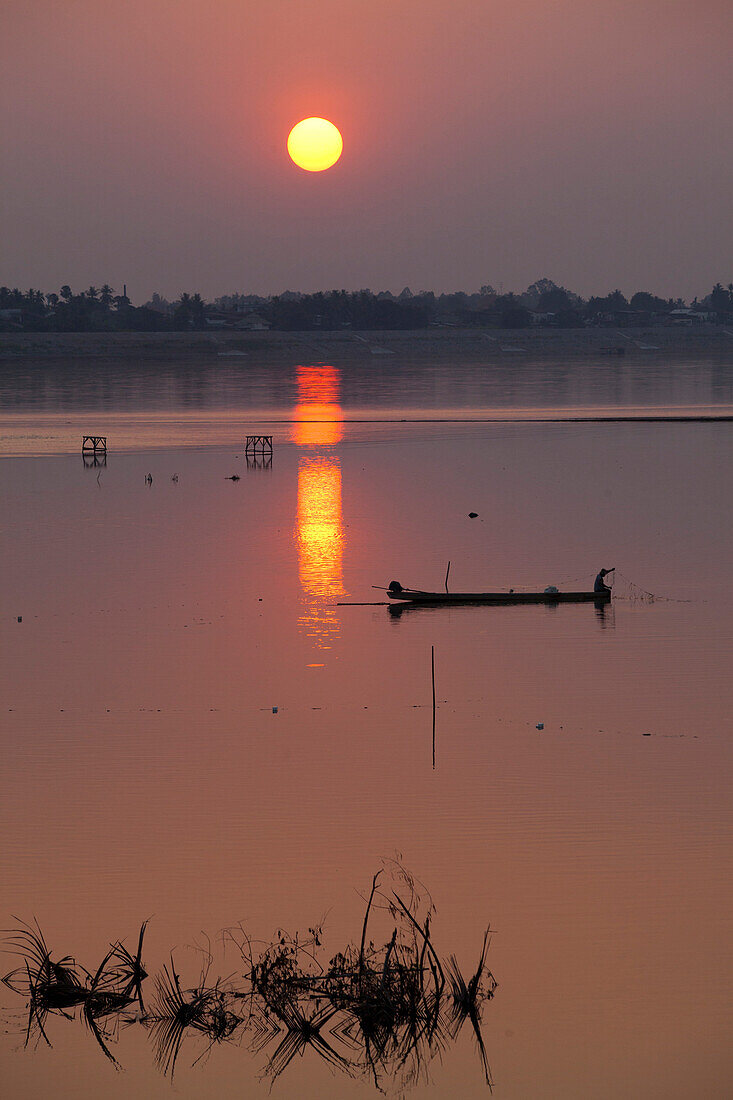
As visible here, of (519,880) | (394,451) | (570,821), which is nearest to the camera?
(519,880)

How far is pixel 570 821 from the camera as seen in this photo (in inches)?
798

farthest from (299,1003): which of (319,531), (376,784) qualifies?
(319,531)

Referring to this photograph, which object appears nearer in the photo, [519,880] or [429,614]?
[519,880]

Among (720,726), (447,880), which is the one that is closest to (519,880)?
(447,880)

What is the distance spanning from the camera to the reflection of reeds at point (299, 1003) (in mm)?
13766

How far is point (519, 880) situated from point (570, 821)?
272 centimetres

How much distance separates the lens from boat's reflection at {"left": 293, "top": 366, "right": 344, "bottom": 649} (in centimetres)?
3634

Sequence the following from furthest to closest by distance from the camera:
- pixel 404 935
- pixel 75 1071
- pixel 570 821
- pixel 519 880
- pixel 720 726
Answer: pixel 720 726, pixel 570 821, pixel 519 880, pixel 404 935, pixel 75 1071

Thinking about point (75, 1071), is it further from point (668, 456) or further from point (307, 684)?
point (668, 456)

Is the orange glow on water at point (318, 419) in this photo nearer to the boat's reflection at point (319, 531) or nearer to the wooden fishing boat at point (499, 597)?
the boat's reflection at point (319, 531)

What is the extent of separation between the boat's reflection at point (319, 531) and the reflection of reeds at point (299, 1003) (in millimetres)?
17627

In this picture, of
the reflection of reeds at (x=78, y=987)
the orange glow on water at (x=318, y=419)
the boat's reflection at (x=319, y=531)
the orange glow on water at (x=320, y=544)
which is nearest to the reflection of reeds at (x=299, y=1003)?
the reflection of reeds at (x=78, y=987)

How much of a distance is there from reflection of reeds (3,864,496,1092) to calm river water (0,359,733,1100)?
86mm

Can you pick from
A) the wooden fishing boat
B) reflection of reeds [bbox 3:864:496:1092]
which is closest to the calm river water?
reflection of reeds [bbox 3:864:496:1092]
